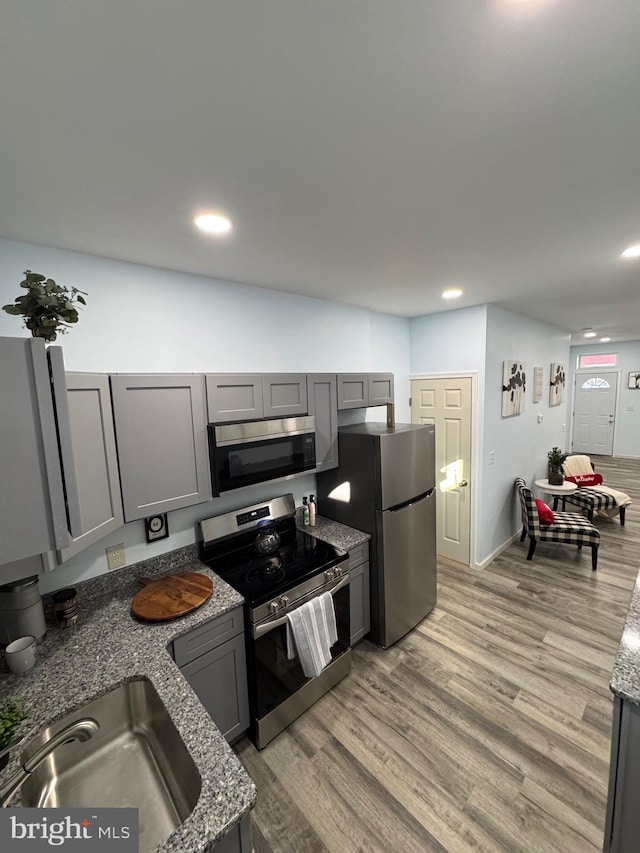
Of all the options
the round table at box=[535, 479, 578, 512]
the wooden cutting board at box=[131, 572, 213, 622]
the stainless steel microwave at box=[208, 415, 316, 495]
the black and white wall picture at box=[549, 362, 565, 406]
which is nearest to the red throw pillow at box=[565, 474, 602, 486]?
the round table at box=[535, 479, 578, 512]

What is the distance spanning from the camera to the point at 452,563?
151 inches

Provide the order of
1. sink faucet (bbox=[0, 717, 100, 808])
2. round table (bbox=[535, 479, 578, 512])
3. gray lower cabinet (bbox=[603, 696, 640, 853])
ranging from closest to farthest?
sink faucet (bbox=[0, 717, 100, 808])
gray lower cabinet (bbox=[603, 696, 640, 853])
round table (bbox=[535, 479, 578, 512])

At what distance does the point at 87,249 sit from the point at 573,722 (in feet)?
12.3

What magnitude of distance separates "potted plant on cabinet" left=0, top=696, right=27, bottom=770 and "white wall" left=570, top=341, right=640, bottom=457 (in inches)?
391

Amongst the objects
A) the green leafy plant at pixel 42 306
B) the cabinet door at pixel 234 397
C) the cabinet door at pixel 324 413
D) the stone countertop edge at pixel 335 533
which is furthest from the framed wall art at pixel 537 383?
the green leafy plant at pixel 42 306

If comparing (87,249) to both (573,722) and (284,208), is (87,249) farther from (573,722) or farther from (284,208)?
(573,722)

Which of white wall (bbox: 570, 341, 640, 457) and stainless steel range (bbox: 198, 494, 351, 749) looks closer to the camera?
stainless steel range (bbox: 198, 494, 351, 749)

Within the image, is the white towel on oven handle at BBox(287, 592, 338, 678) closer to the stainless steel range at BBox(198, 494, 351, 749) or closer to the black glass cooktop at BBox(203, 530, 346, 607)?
the stainless steel range at BBox(198, 494, 351, 749)

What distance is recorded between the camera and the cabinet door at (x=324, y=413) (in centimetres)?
247

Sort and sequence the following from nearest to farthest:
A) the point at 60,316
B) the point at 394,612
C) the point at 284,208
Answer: the point at 60,316 < the point at 284,208 < the point at 394,612

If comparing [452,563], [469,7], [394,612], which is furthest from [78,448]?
[452,563]

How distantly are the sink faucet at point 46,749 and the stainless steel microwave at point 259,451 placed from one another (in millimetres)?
1042

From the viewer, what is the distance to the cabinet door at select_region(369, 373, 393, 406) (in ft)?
9.66
